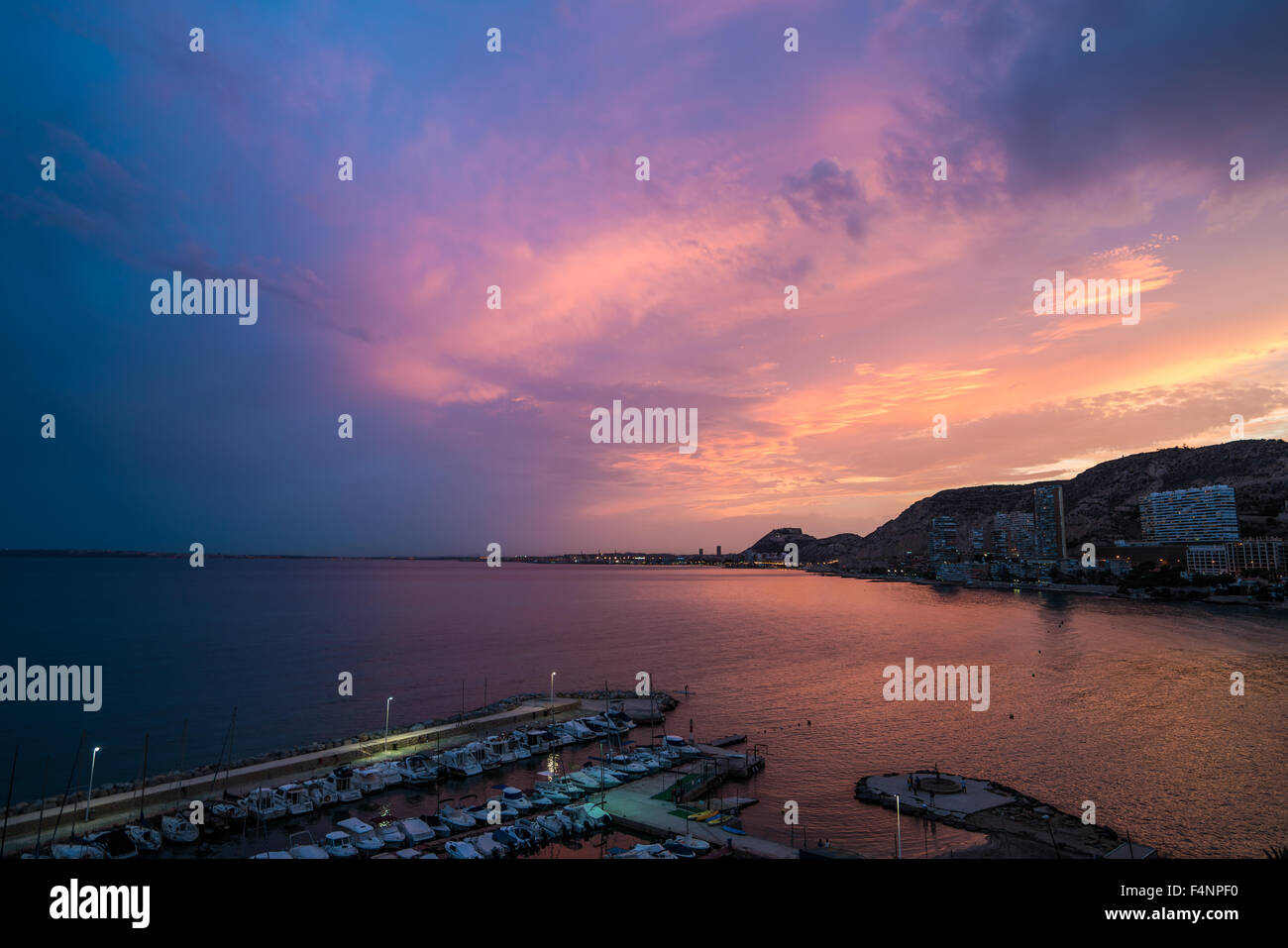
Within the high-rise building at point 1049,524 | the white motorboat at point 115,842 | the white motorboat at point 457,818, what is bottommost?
the white motorboat at point 457,818

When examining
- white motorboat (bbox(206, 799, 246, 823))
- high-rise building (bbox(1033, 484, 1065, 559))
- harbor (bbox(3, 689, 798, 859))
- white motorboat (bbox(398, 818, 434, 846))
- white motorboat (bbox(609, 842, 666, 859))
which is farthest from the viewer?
high-rise building (bbox(1033, 484, 1065, 559))

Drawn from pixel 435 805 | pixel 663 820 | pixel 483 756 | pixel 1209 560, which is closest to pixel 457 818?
pixel 435 805

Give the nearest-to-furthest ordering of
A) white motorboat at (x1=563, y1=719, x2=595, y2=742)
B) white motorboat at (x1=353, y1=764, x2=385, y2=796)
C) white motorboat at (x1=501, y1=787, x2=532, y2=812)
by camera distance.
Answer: white motorboat at (x1=501, y1=787, x2=532, y2=812) < white motorboat at (x1=353, y1=764, x2=385, y2=796) < white motorboat at (x1=563, y1=719, x2=595, y2=742)

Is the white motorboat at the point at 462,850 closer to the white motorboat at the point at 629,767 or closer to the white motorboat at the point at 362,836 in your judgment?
the white motorboat at the point at 362,836

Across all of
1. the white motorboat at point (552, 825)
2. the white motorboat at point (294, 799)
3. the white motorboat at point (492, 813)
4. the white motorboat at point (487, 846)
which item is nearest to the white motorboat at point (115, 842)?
the white motorboat at point (294, 799)

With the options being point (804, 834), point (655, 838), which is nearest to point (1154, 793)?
point (804, 834)

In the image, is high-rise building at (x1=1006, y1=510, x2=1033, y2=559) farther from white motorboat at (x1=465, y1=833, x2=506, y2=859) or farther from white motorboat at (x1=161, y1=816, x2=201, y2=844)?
white motorboat at (x1=161, y1=816, x2=201, y2=844)

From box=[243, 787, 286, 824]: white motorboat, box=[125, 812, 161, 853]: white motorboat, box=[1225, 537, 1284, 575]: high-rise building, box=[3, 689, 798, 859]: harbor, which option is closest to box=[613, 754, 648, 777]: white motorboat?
box=[3, 689, 798, 859]: harbor
